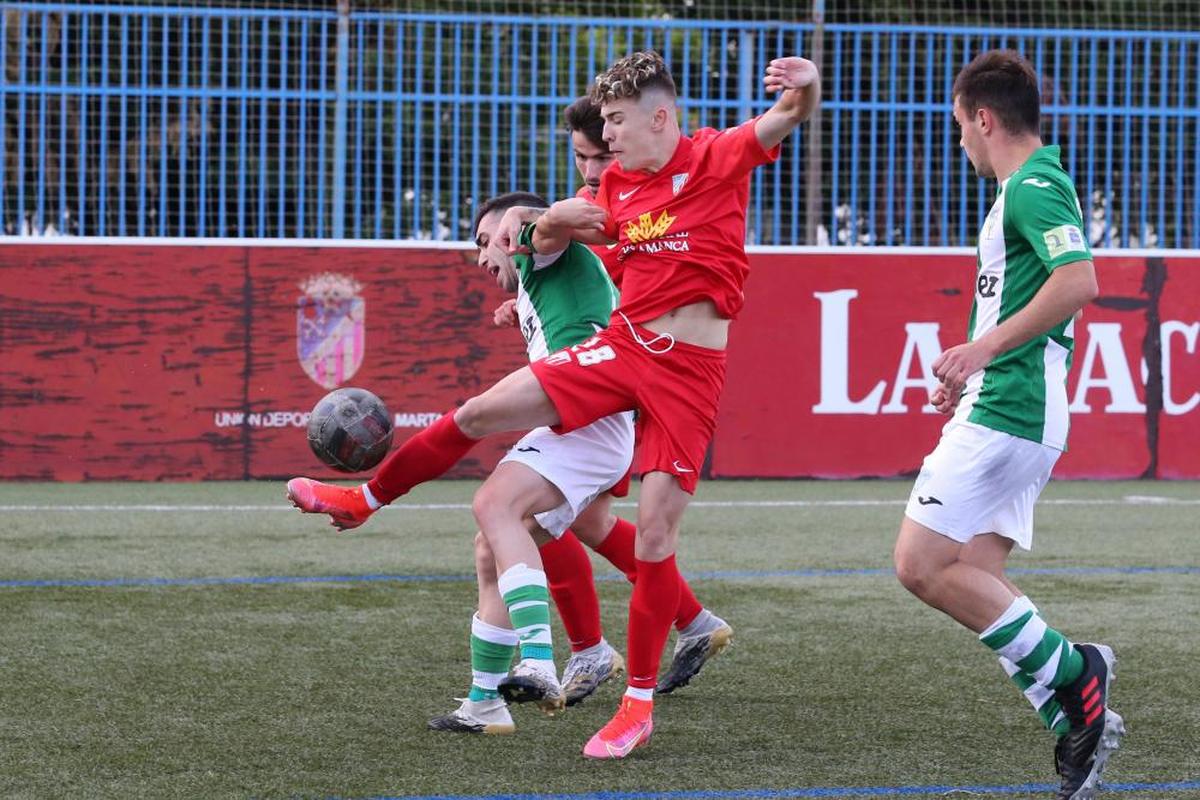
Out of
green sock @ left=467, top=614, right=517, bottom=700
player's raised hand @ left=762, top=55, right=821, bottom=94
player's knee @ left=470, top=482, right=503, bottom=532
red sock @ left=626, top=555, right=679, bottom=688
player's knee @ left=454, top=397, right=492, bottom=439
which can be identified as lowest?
green sock @ left=467, top=614, right=517, bottom=700

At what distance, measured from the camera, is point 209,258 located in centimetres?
1120

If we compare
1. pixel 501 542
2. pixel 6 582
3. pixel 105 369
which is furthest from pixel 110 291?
pixel 501 542

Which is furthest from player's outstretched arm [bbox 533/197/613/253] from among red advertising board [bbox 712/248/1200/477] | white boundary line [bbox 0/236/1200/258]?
red advertising board [bbox 712/248/1200/477]

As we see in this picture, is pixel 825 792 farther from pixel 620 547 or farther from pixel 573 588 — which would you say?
pixel 620 547

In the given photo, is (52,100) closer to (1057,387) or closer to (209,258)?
(209,258)

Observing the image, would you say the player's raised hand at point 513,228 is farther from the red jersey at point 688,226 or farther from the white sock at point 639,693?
the white sock at point 639,693

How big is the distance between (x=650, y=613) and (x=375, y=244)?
23.7 ft

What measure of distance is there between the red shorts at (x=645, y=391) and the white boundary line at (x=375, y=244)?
22.3ft

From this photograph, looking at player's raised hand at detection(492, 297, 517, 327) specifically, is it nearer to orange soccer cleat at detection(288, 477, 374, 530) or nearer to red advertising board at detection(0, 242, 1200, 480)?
orange soccer cleat at detection(288, 477, 374, 530)

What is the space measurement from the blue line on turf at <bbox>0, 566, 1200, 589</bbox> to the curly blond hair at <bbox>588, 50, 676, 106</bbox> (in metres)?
3.11

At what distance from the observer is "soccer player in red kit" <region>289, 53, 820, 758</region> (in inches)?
177

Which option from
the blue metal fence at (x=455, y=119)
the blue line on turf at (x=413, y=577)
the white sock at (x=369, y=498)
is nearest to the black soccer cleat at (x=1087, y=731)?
the white sock at (x=369, y=498)

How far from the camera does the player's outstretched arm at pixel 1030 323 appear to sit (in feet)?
12.3

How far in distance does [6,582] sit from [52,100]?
5.96 m
